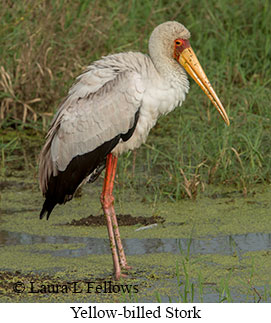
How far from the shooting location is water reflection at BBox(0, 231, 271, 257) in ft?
17.7

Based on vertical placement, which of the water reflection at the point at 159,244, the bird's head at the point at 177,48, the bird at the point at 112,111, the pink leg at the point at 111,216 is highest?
the bird's head at the point at 177,48

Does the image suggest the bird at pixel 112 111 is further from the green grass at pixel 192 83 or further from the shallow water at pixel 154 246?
the green grass at pixel 192 83

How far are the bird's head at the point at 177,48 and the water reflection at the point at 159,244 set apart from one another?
768 mm

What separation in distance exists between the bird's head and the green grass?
3.23 feet

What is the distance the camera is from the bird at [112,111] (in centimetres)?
504

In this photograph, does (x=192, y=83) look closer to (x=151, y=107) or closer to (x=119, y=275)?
(x=151, y=107)

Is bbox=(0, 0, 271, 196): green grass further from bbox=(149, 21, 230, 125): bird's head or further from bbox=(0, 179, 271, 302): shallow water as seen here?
bbox=(149, 21, 230, 125): bird's head

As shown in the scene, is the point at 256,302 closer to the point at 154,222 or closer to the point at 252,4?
the point at 154,222

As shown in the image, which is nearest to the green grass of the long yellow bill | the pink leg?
the pink leg

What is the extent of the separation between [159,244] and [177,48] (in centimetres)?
121

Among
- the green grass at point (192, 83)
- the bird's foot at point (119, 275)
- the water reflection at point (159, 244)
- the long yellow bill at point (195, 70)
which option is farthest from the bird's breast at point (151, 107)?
the green grass at point (192, 83)

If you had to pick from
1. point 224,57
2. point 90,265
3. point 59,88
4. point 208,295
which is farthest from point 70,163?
point 224,57

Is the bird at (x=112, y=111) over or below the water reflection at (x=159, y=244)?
over

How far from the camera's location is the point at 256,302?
14.6 ft
